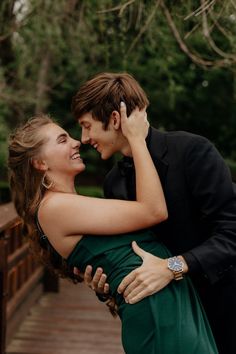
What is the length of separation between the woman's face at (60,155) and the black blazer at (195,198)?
19 centimetres

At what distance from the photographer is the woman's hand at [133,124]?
2.04 meters

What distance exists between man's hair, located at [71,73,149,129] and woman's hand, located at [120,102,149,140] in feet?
0.07

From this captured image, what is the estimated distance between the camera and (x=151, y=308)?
1.93m

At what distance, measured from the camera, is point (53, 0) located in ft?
18.0

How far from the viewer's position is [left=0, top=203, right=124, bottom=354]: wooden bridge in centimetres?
408

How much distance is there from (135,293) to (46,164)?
594 mm

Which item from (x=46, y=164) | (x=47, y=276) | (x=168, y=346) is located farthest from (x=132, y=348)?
(x=47, y=276)

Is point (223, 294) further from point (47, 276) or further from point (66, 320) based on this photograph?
point (47, 276)

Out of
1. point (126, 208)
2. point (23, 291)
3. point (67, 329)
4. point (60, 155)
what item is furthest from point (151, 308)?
point (23, 291)

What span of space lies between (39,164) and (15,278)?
8.80 feet

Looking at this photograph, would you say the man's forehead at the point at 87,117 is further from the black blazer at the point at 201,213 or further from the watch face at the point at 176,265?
the watch face at the point at 176,265

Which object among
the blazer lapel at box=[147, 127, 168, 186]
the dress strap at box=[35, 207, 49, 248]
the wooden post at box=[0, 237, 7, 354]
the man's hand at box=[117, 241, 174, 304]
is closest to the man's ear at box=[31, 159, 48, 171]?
the dress strap at box=[35, 207, 49, 248]

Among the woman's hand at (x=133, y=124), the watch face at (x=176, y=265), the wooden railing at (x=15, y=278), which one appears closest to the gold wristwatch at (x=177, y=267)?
the watch face at (x=176, y=265)

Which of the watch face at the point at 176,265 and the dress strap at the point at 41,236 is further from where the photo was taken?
the dress strap at the point at 41,236
